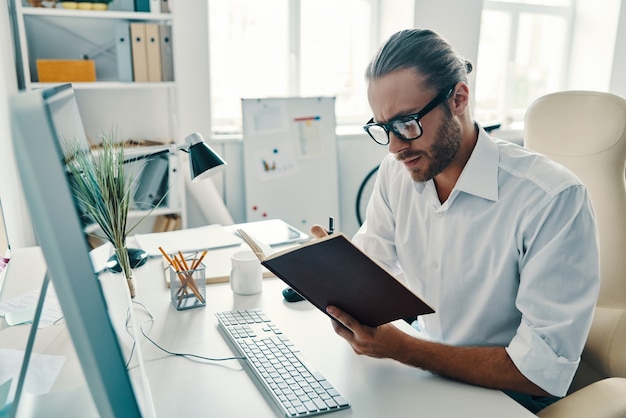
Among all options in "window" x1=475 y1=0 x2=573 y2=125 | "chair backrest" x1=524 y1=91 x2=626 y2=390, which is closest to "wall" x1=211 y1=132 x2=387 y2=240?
"window" x1=475 y1=0 x2=573 y2=125

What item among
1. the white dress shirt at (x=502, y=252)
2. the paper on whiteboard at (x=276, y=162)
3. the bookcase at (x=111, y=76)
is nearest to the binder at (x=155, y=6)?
the bookcase at (x=111, y=76)

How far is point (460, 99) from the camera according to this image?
1282 millimetres

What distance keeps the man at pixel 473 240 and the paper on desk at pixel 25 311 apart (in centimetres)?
63

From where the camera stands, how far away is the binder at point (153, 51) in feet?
9.08

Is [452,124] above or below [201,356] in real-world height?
above

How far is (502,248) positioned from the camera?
122 centimetres

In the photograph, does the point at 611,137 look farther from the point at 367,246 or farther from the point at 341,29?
the point at 341,29

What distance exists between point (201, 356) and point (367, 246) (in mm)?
589

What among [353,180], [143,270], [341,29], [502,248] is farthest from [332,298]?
[341,29]

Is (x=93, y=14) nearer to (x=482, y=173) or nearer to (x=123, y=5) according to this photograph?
(x=123, y=5)

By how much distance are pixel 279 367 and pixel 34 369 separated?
1.48 feet

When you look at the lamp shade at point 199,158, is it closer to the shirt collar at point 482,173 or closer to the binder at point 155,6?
the shirt collar at point 482,173

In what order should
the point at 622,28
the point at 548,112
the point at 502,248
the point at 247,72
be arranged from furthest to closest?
1. the point at 622,28
2. the point at 247,72
3. the point at 548,112
4. the point at 502,248

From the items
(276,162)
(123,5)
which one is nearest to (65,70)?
(123,5)
